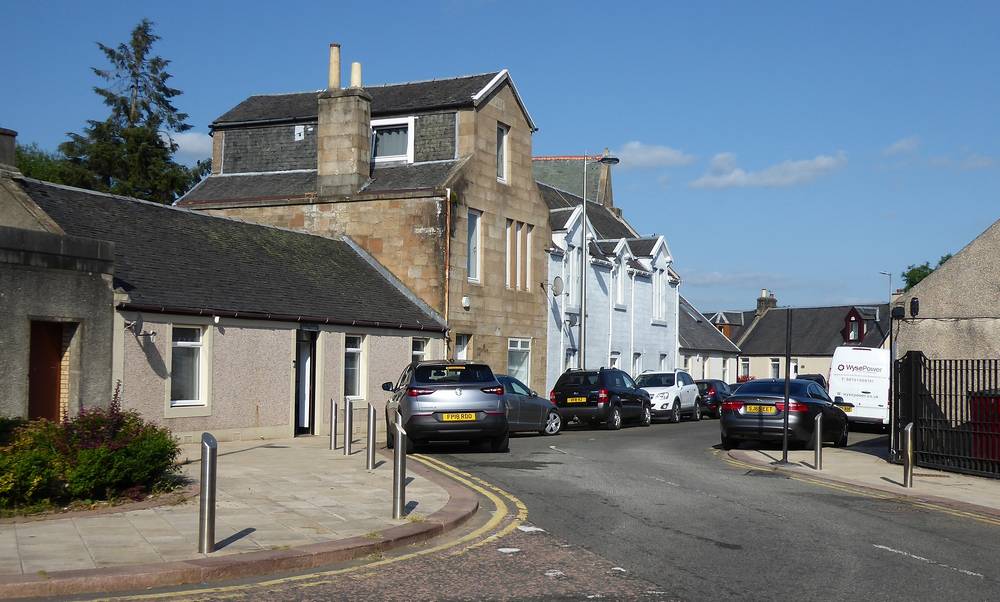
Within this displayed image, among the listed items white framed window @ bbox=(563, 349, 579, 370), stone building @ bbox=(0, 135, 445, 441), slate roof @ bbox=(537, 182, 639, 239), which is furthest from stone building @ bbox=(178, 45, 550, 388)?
slate roof @ bbox=(537, 182, 639, 239)

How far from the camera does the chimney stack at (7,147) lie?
1955cm

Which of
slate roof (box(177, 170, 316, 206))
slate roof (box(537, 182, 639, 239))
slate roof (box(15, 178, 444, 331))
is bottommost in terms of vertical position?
slate roof (box(15, 178, 444, 331))

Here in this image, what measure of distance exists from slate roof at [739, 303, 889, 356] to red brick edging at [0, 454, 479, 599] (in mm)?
66300

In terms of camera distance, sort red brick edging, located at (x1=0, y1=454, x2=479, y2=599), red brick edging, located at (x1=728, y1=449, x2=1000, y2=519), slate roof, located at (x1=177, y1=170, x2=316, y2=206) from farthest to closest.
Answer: slate roof, located at (x1=177, y1=170, x2=316, y2=206)
red brick edging, located at (x1=728, y1=449, x2=1000, y2=519)
red brick edging, located at (x1=0, y1=454, x2=479, y2=599)

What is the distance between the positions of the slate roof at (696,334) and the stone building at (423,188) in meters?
19.4

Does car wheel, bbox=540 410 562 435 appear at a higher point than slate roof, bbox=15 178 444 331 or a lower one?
lower

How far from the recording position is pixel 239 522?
10516 millimetres

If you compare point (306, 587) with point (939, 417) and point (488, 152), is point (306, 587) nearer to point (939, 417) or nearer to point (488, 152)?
point (939, 417)

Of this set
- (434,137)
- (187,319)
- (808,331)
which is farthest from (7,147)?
(808,331)

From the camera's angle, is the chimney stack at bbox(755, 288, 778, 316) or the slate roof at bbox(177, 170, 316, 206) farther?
the chimney stack at bbox(755, 288, 778, 316)

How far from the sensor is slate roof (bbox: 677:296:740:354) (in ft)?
176

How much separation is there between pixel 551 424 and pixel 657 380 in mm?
11298

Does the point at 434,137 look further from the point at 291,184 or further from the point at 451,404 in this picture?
the point at 451,404

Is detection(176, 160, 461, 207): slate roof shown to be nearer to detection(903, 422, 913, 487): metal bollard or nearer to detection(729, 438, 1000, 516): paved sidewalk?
detection(729, 438, 1000, 516): paved sidewalk
